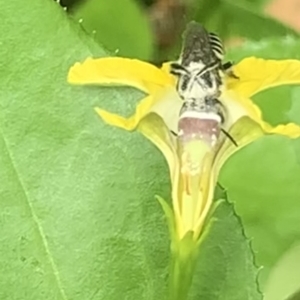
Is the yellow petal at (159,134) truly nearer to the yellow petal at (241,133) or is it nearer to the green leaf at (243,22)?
the yellow petal at (241,133)

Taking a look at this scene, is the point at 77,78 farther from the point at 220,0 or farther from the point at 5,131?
the point at 220,0

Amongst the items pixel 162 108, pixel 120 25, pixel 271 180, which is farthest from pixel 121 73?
pixel 120 25

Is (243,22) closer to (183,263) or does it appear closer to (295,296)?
(295,296)

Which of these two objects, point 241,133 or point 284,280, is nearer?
point 241,133

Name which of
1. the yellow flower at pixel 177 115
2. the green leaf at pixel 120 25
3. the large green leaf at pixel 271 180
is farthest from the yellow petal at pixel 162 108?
the green leaf at pixel 120 25

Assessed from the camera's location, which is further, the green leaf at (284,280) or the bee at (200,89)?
the green leaf at (284,280)

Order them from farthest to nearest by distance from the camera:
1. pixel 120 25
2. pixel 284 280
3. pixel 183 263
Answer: pixel 120 25, pixel 284 280, pixel 183 263

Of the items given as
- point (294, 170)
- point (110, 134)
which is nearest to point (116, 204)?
point (110, 134)

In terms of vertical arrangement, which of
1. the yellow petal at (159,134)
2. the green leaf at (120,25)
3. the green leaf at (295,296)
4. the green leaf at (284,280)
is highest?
the yellow petal at (159,134)
